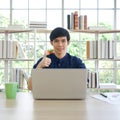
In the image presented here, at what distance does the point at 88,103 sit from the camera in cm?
152

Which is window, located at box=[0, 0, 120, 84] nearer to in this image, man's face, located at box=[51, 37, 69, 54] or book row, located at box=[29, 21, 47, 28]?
book row, located at box=[29, 21, 47, 28]

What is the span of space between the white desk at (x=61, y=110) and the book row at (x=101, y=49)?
230cm

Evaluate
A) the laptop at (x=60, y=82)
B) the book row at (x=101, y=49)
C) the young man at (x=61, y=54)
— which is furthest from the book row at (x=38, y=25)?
the laptop at (x=60, y=82)

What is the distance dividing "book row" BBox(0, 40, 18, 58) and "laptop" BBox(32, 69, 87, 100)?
231 cm

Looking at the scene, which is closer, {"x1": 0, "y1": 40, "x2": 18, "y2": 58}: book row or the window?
{"x1": 0, "y1": 40, "x2": 18, "y2": 58}: book row

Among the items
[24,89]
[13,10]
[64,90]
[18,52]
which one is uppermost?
[13,10]

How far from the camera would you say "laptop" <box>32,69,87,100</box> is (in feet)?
5.11

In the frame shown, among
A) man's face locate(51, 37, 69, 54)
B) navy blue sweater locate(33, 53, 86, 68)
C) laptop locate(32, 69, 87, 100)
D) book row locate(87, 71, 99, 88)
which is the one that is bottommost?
book row locate(87, 71, 99, 88)

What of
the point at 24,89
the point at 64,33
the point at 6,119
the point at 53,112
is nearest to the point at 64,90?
the point at 53,112

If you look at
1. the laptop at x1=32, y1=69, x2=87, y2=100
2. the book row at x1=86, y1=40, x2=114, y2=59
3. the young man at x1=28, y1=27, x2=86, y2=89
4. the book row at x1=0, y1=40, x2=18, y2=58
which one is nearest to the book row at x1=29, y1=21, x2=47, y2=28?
the book row at x1=0, y1=40, x2=18, y2=58

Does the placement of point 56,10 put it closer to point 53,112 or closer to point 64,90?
point 64,90

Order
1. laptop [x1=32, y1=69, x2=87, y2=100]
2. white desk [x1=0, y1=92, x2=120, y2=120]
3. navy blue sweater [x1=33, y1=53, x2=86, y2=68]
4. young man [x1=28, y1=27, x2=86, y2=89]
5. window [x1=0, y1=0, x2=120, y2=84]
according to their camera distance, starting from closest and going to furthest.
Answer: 1. white desk [x1=0, y1=92, x2=120, y2=120]
2. laptop [x1=32, y1=69, x2=87, y2=100]
3. young man [x1=28, y1=27, x2=86, y2=89]
4. navy blue sweater [x1=33, y1=53, x2=86, y2=68]
5. window [x1=0, y1=0, x2=120, y2=84]

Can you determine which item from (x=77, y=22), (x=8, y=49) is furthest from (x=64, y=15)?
(x=8, y=49)

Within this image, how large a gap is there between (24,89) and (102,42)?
1319 mm
